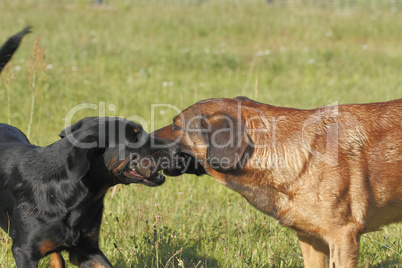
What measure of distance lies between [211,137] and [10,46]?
81.5 inches

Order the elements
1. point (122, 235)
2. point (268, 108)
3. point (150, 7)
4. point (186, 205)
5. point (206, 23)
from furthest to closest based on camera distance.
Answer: point (150, 7)
point (206, 23)
point (186, 205)
point (122, 235)
point (268, 108)

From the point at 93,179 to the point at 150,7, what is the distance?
1539 centimetres

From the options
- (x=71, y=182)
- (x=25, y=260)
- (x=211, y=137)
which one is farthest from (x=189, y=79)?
(x=25, y=260)

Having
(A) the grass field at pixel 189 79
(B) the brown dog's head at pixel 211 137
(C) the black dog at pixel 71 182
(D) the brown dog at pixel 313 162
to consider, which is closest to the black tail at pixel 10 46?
(A) the grass field at pixel 189 79

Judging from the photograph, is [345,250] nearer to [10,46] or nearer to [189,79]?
[10,46]

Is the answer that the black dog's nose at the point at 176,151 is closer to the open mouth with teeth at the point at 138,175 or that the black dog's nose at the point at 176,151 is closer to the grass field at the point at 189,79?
the open mouth with teeth at the point at 138,175

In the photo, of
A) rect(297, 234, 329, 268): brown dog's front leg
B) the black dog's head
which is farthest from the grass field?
the black dog's head

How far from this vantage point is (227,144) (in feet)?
11.5

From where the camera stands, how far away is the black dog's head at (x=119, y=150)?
3562 millimetres

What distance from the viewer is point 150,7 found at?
714 inches

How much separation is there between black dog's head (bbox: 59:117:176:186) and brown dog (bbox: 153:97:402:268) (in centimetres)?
22

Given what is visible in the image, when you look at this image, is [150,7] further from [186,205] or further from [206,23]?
[186,205]

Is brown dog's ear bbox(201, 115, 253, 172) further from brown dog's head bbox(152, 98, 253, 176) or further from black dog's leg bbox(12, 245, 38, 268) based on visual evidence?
black dog's leg bbox(12, 245, 38, 268)

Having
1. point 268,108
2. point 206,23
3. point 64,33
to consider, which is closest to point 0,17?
point 64,33
